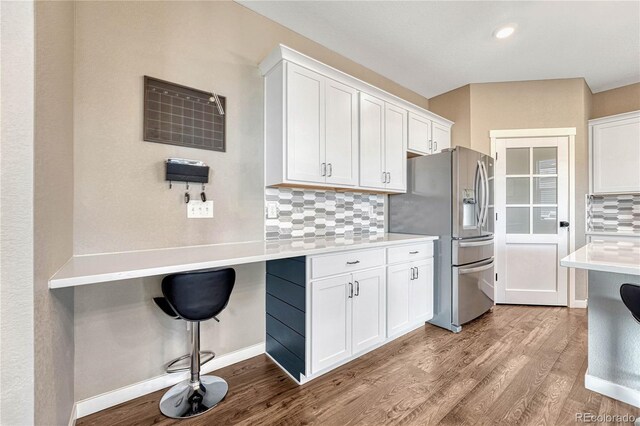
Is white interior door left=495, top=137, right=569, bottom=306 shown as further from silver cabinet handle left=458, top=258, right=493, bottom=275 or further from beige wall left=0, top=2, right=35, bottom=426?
beige wall left=0, top=2, right=35, bottom=426

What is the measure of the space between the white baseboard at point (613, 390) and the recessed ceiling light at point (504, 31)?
2828 millimetres

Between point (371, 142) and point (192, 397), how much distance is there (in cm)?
241

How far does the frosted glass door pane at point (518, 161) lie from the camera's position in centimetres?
351

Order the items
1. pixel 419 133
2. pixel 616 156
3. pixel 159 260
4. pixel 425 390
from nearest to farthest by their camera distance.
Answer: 1. pixel 159 260
2. pixel 425 390
3. pixel 419 133
4. pixel 616 156

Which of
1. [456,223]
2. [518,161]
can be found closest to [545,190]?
[518,161]

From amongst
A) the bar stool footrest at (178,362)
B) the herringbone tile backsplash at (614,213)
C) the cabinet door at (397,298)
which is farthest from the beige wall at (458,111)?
the bar stool footrest at (178,362)

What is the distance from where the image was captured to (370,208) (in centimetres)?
314

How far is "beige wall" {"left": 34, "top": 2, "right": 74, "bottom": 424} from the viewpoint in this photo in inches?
37.9

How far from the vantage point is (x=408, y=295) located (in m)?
2.54

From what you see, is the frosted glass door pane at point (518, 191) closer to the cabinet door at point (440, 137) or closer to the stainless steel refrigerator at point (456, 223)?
the stainless steel refrigerator at point (456, 223)

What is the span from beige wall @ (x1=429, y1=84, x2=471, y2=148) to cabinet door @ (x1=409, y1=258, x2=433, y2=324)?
191 cm

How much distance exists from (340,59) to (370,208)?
5.38 ft

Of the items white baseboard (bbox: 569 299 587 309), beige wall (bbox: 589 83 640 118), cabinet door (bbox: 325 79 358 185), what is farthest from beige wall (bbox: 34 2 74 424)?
beige wall (bbox: 589 83 640 118)

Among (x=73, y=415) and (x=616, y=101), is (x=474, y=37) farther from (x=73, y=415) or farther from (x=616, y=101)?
(x=73, y=415)
